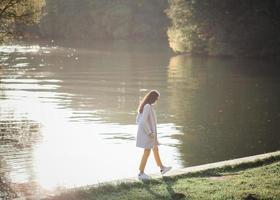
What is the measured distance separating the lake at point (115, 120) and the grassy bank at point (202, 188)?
279cm

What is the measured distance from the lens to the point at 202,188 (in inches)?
458

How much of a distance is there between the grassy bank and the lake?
9.14 feet

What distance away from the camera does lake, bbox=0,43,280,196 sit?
58.2ft

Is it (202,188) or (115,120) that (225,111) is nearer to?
(115,120)

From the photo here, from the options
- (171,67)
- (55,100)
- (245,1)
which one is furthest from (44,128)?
(245,1)

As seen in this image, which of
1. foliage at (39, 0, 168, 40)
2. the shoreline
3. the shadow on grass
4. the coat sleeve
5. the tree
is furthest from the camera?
foliage at (39, 0, 168, 40)

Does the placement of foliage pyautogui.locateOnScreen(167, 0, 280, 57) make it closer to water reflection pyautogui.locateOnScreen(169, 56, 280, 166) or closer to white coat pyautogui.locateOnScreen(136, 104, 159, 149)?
water reflection pyautogui.locateOnScreen(169, 56, 280, 166)

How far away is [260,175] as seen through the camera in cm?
1277

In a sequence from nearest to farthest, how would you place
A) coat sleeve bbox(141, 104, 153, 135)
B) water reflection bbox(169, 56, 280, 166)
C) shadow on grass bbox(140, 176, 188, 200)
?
shadow on grass bbox(140, 176, 188, 200) < coat sleeve bbox(141, 104, 153, 135) < water reflection bbox(169, 56, 280, 166)

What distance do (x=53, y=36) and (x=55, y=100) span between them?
8327cm

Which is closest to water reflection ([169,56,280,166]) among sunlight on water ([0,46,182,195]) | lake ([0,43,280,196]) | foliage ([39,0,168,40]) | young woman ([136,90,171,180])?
lake ([0,43,280,196])

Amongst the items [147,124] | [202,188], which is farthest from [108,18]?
[202,188]

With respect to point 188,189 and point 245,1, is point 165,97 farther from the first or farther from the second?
point 245,1

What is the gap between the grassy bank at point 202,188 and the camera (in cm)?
1102
